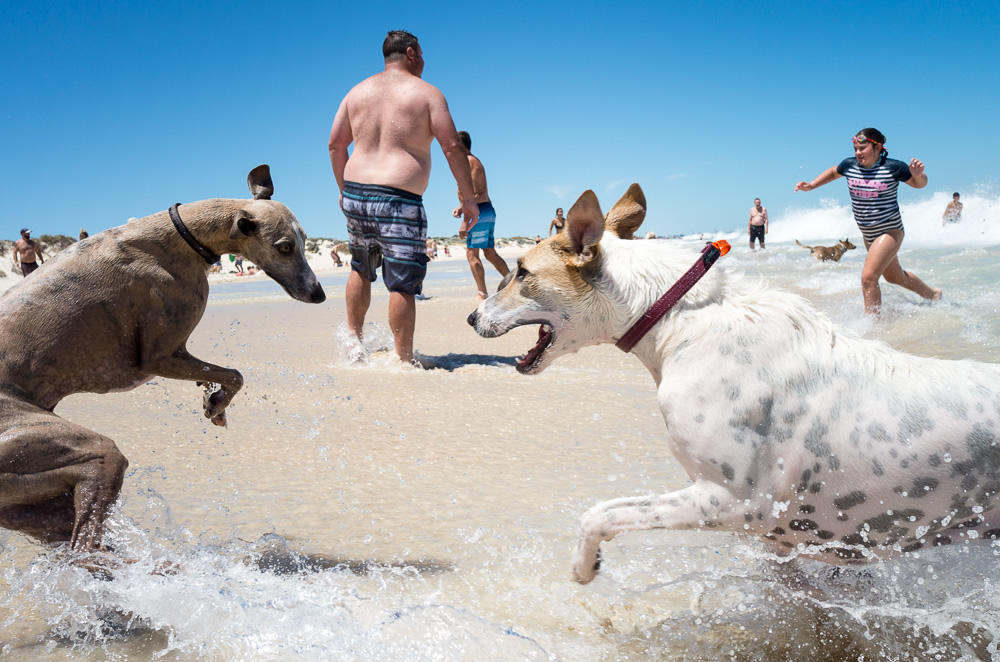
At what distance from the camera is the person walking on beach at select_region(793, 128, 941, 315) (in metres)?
7.96

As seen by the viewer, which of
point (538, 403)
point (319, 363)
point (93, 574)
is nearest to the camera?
point (93, 574)

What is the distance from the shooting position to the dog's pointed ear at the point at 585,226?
2.75m

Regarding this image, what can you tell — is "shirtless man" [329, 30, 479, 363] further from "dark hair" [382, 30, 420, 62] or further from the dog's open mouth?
the dog's open mouth

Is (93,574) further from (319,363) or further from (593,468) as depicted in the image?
(319,363)

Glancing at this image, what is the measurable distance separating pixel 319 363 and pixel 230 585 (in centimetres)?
431

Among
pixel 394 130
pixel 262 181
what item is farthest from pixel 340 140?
pixel 262 181

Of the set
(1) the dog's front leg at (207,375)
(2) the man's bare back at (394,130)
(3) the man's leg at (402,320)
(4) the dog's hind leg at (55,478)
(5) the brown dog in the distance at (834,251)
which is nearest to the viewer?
(4) the dog's hind leg at (55,478)

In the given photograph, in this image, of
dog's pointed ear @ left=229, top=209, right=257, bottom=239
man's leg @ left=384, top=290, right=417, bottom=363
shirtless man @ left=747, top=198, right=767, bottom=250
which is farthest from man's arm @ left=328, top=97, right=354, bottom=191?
shirtless man @ left=747, top=198, right=767, bottom=250

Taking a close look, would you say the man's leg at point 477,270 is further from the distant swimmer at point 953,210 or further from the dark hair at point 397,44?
the distant swimmer at point 953,210

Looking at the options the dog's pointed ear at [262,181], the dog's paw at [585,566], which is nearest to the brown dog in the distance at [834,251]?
the dog's pointed ear at [262,181]

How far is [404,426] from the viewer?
4.79 metres

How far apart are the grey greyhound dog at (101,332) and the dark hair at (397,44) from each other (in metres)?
3.09

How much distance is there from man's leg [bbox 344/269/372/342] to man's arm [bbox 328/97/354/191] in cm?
85

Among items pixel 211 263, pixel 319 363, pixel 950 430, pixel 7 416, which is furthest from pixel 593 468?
pixel 319 363
